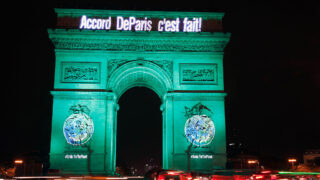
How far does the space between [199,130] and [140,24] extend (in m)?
9.54

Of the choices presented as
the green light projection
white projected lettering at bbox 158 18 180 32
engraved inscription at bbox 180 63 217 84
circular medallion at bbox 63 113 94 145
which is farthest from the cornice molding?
circular medallion at bbox 63 113 94 145

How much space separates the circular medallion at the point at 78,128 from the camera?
2972 cm

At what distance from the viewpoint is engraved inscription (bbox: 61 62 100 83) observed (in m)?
30.9

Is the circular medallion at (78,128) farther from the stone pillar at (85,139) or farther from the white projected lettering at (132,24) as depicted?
the white projected lettering at (132,24)

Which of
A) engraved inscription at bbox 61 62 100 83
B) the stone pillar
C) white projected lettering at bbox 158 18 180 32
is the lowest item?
the stone pillar

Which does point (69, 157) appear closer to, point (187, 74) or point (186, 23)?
point (187, 74)

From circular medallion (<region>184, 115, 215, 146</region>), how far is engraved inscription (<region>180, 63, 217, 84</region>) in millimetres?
2875

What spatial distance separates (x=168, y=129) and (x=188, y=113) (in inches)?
78.3

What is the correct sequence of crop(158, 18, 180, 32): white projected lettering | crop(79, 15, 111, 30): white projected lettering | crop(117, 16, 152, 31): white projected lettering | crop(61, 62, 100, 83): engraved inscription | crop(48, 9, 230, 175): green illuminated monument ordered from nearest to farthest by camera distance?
crop(48, 9, 230, 175): green illuminated monument → crop(61, 62, 100, 83): engraved inscription → crop(79, 15, 111, 30): white projected lettering → crop(117, 16, 152, 31): white projected lettering → crop(158, 18, 180, 32): white projected lettering

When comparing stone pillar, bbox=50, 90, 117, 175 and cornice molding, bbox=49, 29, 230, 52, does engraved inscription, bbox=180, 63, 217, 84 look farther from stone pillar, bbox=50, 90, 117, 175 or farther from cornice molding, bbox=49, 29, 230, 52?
stone pillar, bbox=50, 90, 117, 175

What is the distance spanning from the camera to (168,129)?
102 ft

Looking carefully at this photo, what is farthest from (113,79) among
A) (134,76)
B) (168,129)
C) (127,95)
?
(127,95)

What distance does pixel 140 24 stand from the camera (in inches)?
1246

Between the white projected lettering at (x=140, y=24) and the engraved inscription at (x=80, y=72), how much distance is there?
9.83 ft
